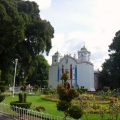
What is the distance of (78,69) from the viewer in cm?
3225

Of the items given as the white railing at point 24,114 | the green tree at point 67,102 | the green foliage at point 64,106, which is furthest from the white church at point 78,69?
the green foliage at point 64,106

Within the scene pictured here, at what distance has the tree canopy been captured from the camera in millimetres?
21875

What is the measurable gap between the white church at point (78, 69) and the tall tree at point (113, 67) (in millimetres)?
2658

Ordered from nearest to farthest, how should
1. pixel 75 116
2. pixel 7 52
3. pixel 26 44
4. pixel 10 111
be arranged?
pixel 75 116
pixel 10 111
pixel 7 52
pixel 26 44

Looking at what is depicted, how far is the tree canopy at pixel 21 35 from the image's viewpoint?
861 inches

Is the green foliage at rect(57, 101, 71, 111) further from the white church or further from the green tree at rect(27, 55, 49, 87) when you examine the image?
the green tree at rect(27, 55, 49, 87)

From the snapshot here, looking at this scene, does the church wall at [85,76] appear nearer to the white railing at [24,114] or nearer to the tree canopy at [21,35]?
the tree canopy at [21,35]

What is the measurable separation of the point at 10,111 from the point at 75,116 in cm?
407

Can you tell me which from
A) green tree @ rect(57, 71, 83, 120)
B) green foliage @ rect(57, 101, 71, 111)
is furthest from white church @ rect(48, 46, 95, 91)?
green foliage @ rect(57, 101, 71, 111)

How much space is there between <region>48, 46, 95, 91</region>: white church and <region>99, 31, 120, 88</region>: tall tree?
266 centimetres

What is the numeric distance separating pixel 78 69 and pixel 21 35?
1296 cm

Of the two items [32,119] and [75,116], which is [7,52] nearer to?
[32,119]

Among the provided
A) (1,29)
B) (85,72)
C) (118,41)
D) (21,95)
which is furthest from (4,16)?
(118,41)

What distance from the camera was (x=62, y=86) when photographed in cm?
786
